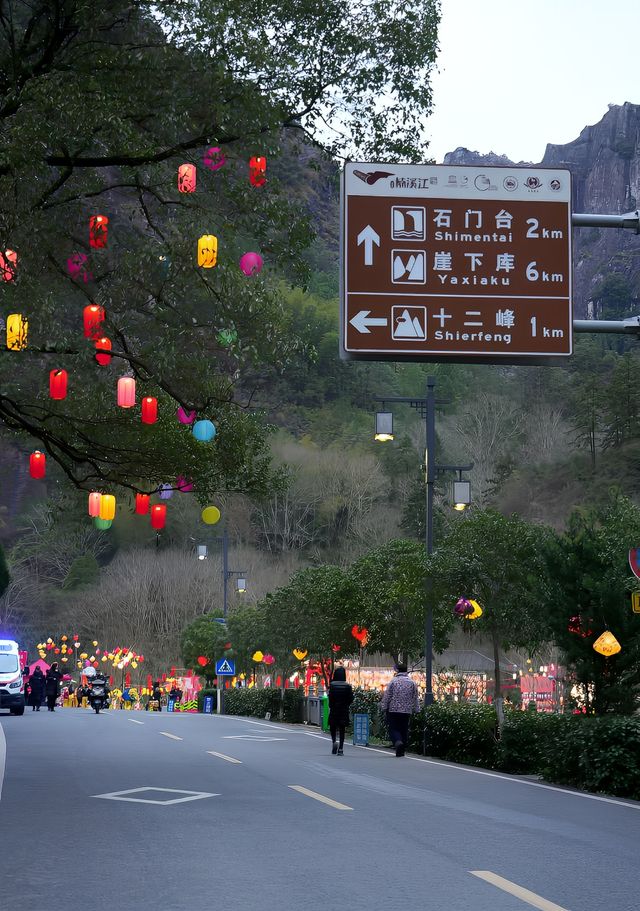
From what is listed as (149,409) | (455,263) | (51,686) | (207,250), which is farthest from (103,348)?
(51,686)

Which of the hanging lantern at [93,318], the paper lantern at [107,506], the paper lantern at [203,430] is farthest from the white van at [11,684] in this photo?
the hanging lantern at [93,318]

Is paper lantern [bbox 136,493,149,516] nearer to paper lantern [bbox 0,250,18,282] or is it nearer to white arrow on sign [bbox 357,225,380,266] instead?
paper lantern [bbox 0,250,18,282]

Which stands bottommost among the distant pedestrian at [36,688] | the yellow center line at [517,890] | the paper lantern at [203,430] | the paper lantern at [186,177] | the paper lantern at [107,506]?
the distant pedestrian at [36,688]

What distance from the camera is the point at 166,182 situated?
17594 mm

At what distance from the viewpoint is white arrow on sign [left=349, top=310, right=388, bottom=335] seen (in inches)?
601

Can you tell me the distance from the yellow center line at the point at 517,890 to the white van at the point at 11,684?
112 ft

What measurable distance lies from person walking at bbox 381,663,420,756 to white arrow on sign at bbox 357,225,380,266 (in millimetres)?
9559

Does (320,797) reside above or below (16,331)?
below

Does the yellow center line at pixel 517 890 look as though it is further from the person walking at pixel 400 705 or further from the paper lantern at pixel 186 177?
the person walking at pixel 400 705

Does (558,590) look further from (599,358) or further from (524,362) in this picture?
(599,358)

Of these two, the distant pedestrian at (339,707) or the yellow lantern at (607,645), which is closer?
the yellow lantern at (607,645)

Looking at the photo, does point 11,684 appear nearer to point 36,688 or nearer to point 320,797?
point 36,688

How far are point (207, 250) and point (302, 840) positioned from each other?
9.10m

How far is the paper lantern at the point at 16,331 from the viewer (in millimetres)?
17844
